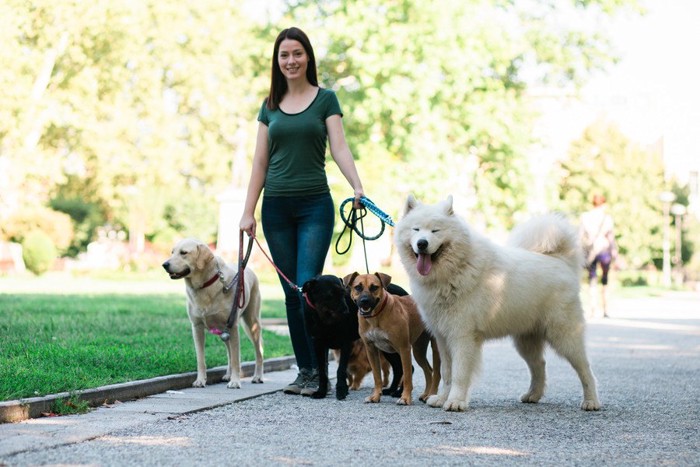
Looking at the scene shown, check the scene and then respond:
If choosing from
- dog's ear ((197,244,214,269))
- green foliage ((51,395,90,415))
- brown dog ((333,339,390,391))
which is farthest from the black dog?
green foliage ((51,395,90,415))

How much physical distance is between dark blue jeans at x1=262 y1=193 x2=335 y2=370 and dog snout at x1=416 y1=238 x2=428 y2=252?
107 cm

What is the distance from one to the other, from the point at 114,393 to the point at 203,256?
169 cm

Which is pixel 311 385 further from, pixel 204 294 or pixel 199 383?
pixel 204 294

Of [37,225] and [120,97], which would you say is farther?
[120,97]

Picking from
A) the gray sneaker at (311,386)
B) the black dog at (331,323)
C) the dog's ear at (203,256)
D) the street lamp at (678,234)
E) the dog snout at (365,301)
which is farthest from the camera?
the street lamp at (678,234)

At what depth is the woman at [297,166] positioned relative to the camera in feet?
24.8

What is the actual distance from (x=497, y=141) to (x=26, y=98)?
664 inches

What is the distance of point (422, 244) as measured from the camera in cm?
682

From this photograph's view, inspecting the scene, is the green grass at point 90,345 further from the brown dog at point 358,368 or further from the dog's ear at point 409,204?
the dog's ear at point 409,204

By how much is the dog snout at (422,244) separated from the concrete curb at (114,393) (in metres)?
2.39

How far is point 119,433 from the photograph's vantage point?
18.4 feet

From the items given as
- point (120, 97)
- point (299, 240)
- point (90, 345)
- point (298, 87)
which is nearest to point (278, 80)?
point (298, 87)

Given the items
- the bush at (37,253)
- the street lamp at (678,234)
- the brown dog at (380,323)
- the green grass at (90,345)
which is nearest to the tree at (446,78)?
the bush at (37,253)

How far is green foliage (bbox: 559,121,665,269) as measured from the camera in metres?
54.0
